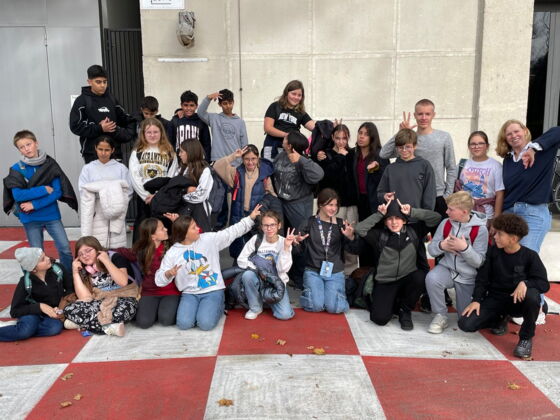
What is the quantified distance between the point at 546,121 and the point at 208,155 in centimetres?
602

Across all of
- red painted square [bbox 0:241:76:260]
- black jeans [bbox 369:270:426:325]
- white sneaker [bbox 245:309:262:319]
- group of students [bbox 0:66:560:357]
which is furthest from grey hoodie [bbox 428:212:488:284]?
red painted square [bbox 0:241:76:260]

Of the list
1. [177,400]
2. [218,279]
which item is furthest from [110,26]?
[177,400]

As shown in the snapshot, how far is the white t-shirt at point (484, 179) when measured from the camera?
4.55 m

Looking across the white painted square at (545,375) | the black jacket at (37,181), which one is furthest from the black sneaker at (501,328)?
the black jacket at (37,181)

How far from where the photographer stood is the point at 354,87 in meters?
7.45

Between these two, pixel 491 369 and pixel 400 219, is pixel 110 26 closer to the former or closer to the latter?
pixel 400 219

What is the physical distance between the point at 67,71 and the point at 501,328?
7.30 metres

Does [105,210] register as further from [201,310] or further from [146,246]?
[201,310]

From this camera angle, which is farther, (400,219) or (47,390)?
(400,219)

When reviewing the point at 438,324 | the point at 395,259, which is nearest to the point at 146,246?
the point at 395,259

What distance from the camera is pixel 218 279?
4.47 meters

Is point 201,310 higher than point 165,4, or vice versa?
point 165,4

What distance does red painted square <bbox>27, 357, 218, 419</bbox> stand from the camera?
2.92 m

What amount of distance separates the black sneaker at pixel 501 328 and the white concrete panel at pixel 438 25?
15.2ft
